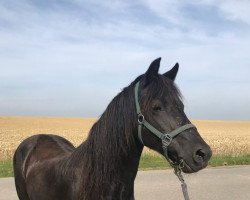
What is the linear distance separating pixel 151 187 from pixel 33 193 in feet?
16.8

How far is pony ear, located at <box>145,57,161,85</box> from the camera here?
3158 mm

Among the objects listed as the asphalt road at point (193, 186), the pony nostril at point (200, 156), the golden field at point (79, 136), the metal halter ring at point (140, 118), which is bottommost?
the golden field at point (79, 136)

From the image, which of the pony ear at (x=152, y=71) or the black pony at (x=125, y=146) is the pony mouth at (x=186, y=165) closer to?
the black pony at (x=125, y=146)

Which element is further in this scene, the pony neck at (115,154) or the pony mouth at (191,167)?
the pony neck at (115,154)

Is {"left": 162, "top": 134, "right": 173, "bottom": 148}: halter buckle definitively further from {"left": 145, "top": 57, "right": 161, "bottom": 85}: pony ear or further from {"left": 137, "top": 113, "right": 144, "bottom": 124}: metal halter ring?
{"left": 145, "top": 57, "right": 161, "bottom": 85}: pony ear

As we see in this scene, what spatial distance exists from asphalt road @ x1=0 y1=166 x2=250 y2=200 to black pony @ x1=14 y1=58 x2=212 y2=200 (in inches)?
194

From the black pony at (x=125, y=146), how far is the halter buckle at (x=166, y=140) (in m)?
0.03

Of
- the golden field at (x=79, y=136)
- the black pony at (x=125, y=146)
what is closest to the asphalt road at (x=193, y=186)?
the black pony at (x=125, y=146)

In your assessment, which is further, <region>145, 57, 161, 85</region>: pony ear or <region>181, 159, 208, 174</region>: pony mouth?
<region>145, 57, 161, 85</region>: pony ear

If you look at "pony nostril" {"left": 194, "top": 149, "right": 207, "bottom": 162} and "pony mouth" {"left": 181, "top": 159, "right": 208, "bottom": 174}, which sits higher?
"pony nostril" {"left": 194, "top": 149, "right": 207, "bottom": 162}

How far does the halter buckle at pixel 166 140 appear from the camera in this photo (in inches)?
120

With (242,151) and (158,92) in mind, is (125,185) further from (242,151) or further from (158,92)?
(242,151)

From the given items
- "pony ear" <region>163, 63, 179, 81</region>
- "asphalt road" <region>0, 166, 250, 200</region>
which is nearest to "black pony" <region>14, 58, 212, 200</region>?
"pony ear" <region>163, 63, 179, 81</region>

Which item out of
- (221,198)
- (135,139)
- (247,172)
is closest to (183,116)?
(135,139)
